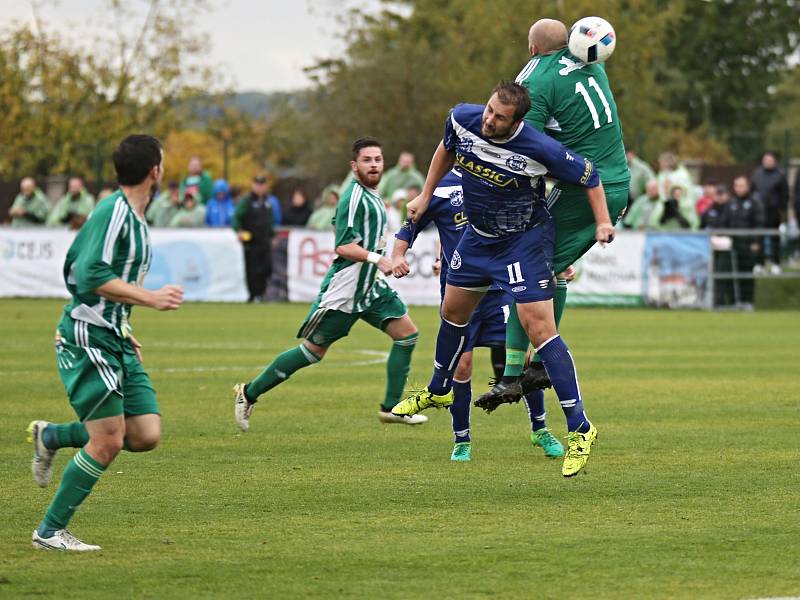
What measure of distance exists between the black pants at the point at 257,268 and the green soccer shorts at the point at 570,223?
735 inches

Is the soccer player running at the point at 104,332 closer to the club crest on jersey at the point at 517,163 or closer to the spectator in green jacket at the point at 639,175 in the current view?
the club crest on jersey at the point at 517,163

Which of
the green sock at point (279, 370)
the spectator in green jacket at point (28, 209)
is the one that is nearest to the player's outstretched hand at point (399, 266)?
the green sock at point (279, 370)

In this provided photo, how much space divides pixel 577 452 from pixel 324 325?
133 inches

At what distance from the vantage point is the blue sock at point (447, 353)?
9.60 meters

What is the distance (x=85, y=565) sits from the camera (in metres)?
6.51

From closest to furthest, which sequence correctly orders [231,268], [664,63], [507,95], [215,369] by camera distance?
[507,95] → [215,369] → [231,268] → [664,63]

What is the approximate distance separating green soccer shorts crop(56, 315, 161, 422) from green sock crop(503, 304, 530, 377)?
304cm

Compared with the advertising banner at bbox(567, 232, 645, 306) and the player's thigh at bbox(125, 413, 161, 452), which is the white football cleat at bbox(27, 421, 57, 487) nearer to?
the player's thigh at bbox(125, 413, 161, 452)

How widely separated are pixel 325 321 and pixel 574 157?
329 cm

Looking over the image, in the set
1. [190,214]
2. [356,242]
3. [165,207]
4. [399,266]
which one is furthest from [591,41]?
[165,207]

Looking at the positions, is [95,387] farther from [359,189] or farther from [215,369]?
[215,369]

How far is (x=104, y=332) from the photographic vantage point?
22.5 feet

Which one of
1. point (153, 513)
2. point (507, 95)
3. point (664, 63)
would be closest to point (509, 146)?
point (507, 95)

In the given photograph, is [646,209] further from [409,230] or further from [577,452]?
[577,452]
